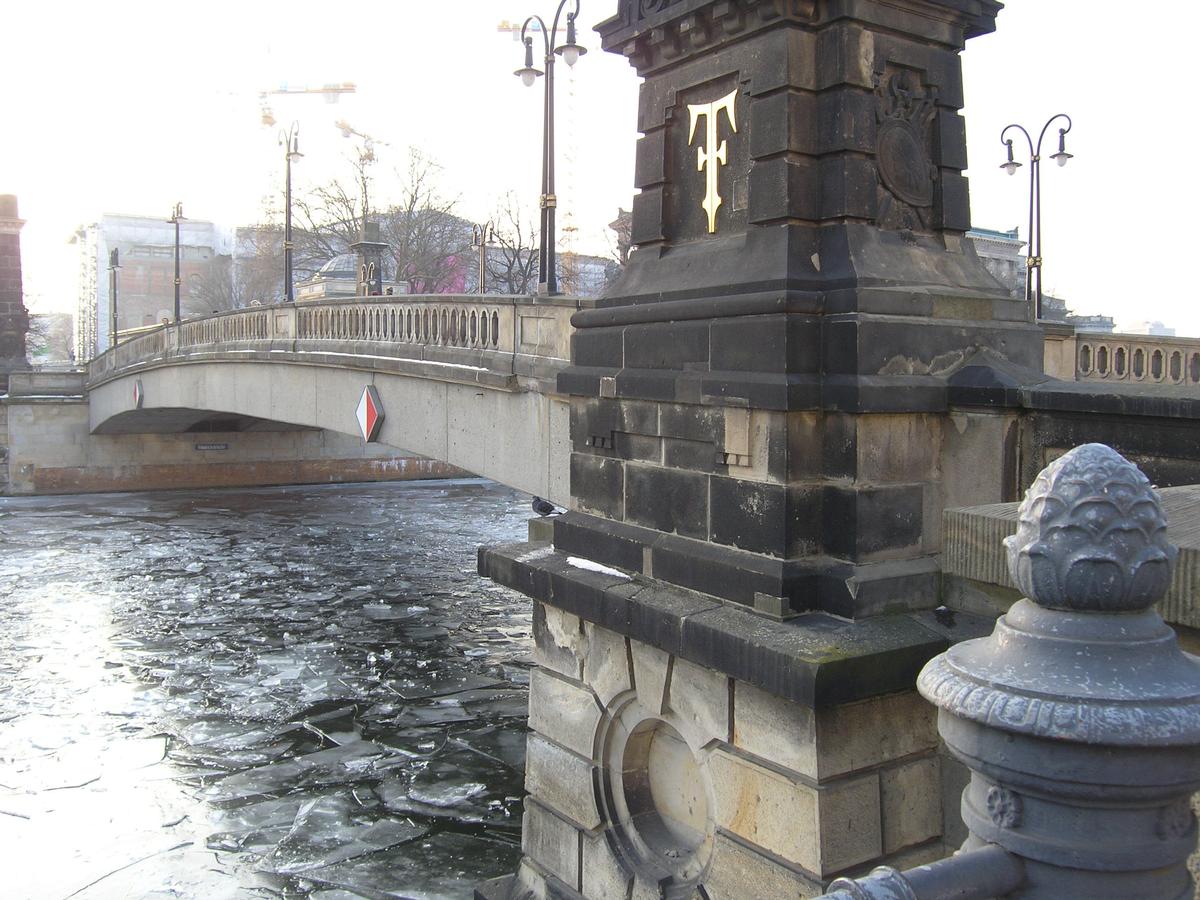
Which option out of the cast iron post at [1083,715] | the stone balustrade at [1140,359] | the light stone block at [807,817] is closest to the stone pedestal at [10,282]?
the stone balustrade at [1140,359]

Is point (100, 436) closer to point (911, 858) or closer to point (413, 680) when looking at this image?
point (413, 680)

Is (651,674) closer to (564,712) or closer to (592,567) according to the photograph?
(592,567)

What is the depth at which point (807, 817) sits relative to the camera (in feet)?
14.5

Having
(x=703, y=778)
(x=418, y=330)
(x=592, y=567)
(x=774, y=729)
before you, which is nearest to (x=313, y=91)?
(x=418, y=330)

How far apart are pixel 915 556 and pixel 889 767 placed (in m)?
0.90

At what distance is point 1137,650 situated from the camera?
177 cm

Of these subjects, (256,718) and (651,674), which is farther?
(256,718)

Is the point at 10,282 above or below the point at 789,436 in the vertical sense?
above

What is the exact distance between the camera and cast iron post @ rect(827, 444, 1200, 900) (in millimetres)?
1727

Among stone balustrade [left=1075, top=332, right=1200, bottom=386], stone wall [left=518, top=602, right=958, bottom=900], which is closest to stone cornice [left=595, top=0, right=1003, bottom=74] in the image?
stone wall [left=518, top=602, right=958, bottom=900]

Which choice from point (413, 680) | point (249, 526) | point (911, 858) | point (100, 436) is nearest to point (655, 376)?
point (911, 858)

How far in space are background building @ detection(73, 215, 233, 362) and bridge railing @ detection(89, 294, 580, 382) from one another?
58.6 meters

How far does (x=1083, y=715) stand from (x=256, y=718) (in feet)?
36.9

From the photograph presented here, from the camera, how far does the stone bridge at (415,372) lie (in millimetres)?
11453
